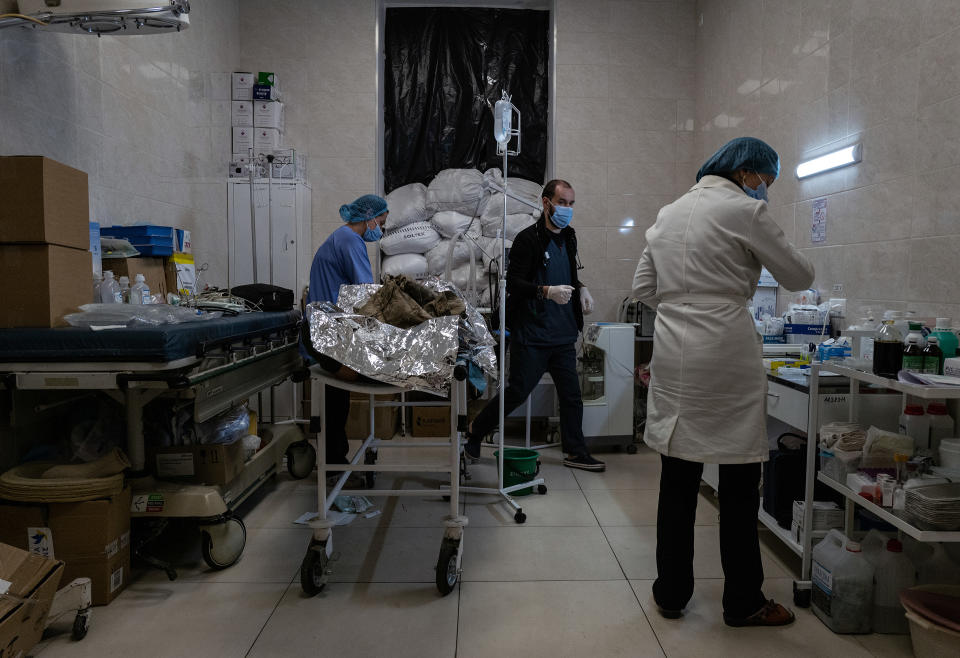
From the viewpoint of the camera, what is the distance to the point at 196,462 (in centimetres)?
260

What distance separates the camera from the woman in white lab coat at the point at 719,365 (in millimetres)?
2000

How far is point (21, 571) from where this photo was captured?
1.85 metres

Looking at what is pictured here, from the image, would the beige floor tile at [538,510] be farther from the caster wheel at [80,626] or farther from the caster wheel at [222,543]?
the caster wheel at [80,626]

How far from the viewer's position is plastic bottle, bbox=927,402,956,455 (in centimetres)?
215

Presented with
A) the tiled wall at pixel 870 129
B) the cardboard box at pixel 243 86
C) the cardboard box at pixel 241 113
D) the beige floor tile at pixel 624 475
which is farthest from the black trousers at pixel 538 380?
the cardboard box at pixel 243 86

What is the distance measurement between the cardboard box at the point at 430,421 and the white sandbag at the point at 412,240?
1.24 m

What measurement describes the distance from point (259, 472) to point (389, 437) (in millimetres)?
1699

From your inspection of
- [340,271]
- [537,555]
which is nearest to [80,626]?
[537,555]

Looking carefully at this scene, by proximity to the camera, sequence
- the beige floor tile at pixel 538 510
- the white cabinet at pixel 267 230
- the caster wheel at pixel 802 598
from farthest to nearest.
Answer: the white cabinet at pixel 267 230 < the beige floor tile at pixel 538 510 < the caster wheel at pixel 802 598

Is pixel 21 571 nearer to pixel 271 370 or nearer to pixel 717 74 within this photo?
A: pixel 271 370

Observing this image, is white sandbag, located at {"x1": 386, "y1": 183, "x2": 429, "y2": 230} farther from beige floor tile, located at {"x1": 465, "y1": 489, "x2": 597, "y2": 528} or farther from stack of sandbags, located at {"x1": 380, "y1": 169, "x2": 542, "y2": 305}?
beige floor tile, located at {"x1": 465, "y1": 489, "x2": 597, "y2": 528}

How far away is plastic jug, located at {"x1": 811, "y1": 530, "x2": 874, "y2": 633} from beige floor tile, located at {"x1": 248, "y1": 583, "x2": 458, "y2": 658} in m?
1.26

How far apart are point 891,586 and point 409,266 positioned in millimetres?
3596

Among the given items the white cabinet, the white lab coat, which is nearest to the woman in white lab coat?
the white lab coat
